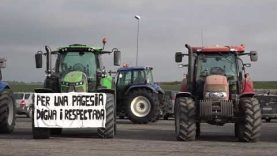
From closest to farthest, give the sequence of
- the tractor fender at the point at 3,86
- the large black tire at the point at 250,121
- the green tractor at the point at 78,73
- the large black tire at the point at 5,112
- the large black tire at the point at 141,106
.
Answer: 1. the large black tire at the point at 250,121
2. the green tractor at the point at 78,73
3. the large black tire at the point at 5,112
4. the tractor fender at the point at 3,86
5. the large black tire at the point at 141,106

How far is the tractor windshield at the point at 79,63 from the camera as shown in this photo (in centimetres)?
1738

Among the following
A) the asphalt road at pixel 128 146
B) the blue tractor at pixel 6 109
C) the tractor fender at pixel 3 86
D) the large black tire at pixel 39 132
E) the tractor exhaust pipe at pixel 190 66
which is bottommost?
the asphalt road at pixel 128 146

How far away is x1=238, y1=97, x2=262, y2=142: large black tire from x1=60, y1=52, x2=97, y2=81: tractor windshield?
456cm

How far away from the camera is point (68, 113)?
16.0m

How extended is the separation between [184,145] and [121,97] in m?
11.1

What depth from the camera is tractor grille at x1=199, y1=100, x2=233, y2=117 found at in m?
15.4

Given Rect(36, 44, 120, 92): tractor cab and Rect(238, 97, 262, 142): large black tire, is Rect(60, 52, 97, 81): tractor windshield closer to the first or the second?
Rect(36, 44, 120, 92): tractor cab

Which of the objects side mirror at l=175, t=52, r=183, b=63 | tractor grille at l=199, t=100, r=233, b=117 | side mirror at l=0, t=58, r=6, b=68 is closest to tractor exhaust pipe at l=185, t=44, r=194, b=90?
side mirror at l=175, t=52, r=183, b=63

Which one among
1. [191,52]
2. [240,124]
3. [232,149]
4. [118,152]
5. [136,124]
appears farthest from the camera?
[136,124]

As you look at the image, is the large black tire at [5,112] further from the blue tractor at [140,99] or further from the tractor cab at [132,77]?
the tractor cab at [132,77]

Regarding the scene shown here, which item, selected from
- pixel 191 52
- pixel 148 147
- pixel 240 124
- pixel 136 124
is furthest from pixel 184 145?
pixel 136 124

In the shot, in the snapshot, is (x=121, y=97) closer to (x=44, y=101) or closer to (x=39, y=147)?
(x=44, y=101)

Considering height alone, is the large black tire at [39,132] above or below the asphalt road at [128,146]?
above

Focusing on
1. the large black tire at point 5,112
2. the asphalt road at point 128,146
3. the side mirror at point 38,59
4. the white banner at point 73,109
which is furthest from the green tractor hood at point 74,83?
the large black tire at point 5,112
